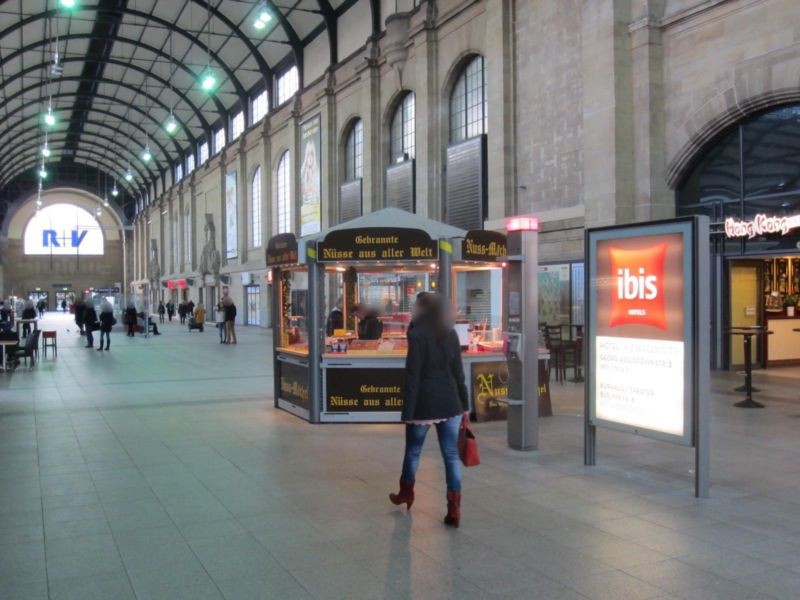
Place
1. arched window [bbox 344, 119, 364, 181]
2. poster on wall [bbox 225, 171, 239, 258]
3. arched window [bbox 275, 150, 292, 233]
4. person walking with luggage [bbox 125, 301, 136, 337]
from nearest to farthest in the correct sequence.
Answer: arched window [bbox 344, 119, 364, 181]
person walking with luggage [bbox 125, 301, 136, 337]
arched window [bbox 275, 150, 292, 233]
poster on wall [bbox 225, 171, 239, 258]

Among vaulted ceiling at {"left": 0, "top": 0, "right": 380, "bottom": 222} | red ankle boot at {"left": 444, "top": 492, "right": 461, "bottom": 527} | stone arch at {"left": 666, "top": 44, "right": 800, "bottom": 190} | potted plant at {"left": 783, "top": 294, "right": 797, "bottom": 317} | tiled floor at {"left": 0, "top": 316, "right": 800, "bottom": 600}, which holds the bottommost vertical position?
tiled floor at {"left": 0, "top": 316, "right": 800, "bottom": 600}

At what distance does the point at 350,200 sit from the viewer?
2862 centimetres

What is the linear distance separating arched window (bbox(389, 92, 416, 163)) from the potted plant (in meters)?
12.8

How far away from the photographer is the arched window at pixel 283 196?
35.7m

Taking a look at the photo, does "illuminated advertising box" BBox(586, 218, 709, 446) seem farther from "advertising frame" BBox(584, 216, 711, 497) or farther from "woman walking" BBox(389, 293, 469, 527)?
"woman walking" BBox(389, 293, 469, 527)

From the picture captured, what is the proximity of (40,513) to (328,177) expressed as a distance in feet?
83.1

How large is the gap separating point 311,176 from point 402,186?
27.7ft

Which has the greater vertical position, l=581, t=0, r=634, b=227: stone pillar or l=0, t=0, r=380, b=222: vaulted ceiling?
l=0, t=0, r=380, b=222: vaulted ceiling

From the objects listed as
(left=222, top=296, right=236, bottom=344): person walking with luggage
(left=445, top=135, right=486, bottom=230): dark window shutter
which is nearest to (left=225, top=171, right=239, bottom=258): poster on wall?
(left=222, top=296, right=236, bottom=344): person walking with luggage

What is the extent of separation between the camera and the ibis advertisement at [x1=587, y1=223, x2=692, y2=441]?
608cm

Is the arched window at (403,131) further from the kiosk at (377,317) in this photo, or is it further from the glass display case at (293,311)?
the kiosk at (377,317)

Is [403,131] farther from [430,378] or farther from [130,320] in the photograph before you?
[430,378]

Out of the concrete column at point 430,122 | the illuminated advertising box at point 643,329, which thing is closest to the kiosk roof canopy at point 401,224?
the illuminated advertising box at point 643,329

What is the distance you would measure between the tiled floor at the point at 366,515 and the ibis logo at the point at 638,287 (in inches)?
57.4
